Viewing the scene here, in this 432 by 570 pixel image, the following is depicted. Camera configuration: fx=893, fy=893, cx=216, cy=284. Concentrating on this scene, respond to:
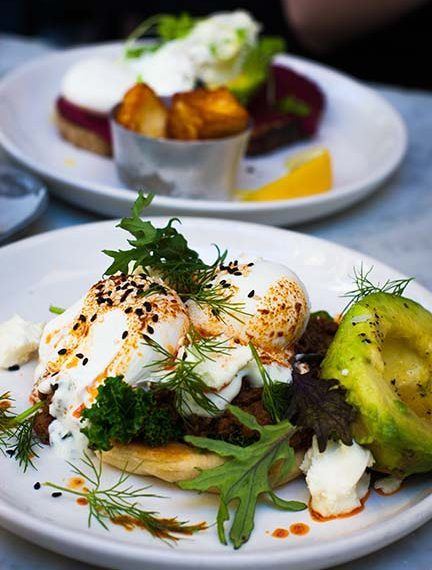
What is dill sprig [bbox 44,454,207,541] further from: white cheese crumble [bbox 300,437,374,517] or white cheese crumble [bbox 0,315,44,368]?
white cheese crumble [bbox 0,315,44,368]

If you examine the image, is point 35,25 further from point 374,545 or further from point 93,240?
point 374,545

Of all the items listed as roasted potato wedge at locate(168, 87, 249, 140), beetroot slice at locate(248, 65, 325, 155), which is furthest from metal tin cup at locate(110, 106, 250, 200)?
beetroot slice at locate(248, 65, 325, 155)

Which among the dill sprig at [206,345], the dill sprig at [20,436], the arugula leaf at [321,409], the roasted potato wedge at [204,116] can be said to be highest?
the dill sprig at [206,345]

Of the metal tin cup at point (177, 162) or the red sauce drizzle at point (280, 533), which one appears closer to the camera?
the red sauce drizzle at point (280, 533)

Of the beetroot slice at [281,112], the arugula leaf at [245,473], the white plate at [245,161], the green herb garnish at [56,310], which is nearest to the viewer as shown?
the arugula leaf at [245,473]

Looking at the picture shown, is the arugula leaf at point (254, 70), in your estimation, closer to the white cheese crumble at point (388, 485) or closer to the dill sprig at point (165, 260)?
the dill sprig at point (165, 260)

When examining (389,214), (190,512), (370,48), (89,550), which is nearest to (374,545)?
(190,512)

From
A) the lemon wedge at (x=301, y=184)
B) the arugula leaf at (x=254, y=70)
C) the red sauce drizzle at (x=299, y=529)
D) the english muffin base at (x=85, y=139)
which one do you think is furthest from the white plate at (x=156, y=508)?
the arugula leaf at (x=254, y=70)
